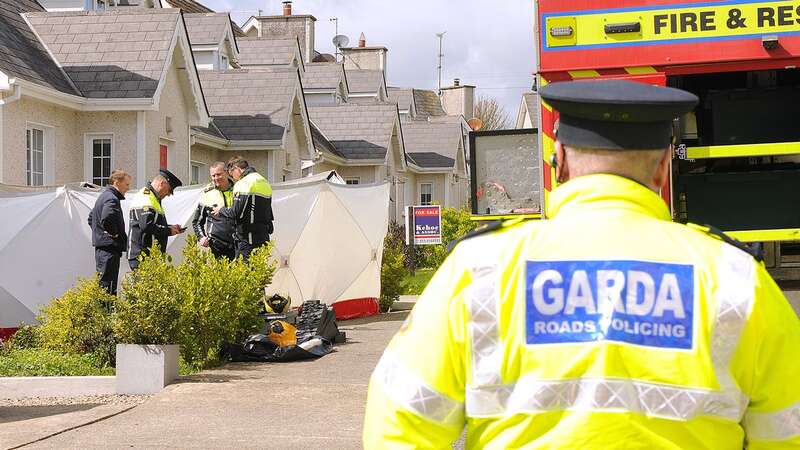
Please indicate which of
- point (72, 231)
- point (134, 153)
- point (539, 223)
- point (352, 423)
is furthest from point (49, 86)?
point (539, 223)

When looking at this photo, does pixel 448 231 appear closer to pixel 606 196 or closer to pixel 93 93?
pixel 93 93

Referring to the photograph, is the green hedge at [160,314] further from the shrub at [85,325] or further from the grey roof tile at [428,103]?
the grey roof tile at [428,103]

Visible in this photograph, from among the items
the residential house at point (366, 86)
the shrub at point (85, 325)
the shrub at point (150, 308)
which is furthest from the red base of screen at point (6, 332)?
the residential house at point (366, 86)

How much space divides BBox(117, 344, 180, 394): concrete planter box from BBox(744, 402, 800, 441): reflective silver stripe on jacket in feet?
23.7

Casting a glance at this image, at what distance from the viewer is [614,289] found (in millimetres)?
2191

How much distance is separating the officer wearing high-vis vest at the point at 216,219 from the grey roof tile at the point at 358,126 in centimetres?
2283

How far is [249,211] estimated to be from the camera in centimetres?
1234

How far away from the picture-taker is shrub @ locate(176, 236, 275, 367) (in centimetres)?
970

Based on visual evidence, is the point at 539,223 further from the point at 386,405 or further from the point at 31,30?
the point at 31,30

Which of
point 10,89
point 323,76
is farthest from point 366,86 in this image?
point 10,89

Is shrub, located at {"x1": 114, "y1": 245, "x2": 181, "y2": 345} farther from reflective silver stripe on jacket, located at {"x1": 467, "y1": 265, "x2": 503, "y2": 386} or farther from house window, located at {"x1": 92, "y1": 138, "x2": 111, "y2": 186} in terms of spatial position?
house window, located at {"x1": 92, "y1": 138, "x2": 111, "y2": 186}

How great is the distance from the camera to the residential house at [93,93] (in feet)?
56.2

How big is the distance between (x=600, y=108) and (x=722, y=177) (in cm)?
476

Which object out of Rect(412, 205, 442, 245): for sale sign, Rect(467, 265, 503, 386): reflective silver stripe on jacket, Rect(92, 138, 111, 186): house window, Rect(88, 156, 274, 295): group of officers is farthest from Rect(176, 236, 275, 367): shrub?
Rect(412, 205, 442, 245): for sale sign
